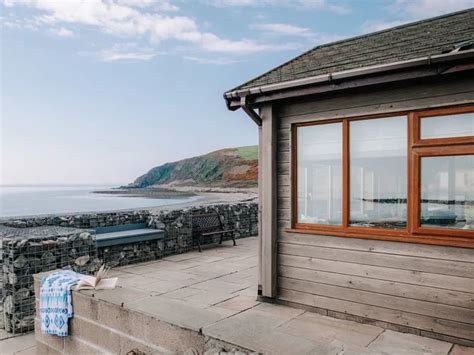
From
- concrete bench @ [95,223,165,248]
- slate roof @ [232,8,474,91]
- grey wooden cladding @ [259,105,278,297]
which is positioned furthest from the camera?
concrete bench @ [95,223,165,248]

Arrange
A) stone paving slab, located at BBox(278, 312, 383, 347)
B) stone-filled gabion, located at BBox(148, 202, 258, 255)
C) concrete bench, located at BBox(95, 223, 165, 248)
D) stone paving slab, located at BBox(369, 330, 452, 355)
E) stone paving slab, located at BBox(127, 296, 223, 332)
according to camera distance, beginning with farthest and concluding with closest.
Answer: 1. stone-filled gabion, located at BBox(148, 202, 258, 255)
2. concrete bench, located at BBox(95, 223, 165, 248)
3. stone paving slab, located at BBox(278, 312, 383, 347)
4. stone paving slab, located at BBox(127, 296, 223, 332)
5. stone paving slab, located at BBox(369, 330, 452, 355)

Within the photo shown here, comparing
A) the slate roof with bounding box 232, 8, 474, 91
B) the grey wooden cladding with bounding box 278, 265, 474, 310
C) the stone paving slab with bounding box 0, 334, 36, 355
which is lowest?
the stone paving slab with bounding box 0, 334, 36, 355

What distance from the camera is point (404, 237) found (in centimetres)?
345

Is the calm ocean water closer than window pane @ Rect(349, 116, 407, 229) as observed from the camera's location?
No

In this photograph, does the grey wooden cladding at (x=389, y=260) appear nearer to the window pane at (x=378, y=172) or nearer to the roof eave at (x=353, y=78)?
the window pane at (x=378, y=172)

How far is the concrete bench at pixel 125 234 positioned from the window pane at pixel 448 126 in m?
5.04

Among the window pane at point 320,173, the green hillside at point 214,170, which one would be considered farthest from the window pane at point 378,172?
the green hillside at point 214,170

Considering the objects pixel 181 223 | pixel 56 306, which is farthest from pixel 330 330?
pixel 181 223

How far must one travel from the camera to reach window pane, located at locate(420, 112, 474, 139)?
10.3ft

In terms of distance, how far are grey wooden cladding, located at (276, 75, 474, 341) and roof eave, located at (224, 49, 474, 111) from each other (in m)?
0.22

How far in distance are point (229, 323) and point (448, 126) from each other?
8.50 ft

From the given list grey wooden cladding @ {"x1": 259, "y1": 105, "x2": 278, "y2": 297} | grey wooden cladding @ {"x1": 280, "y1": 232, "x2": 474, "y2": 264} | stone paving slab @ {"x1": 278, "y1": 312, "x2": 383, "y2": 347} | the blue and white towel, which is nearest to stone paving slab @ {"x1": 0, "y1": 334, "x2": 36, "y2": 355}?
the blue and white towel

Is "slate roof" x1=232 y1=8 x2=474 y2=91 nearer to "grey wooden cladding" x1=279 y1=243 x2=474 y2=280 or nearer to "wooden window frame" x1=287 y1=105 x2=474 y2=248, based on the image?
"wooden window frame" x1=287 y1=105 x2=474 y2=248

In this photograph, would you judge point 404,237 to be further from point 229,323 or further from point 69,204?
point 69,204
